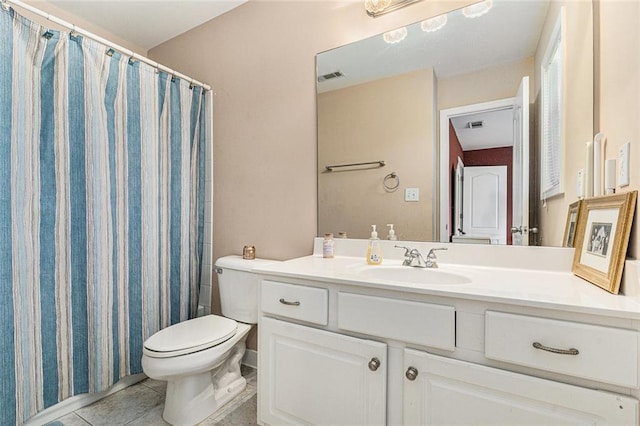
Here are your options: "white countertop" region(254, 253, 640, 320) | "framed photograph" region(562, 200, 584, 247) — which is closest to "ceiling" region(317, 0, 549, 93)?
"framed photograph" region(562, 200, 584, 247)

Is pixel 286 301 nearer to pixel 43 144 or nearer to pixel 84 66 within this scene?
pixel 43 144

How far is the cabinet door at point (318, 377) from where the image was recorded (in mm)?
1076

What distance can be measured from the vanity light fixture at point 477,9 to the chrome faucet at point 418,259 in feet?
3.51

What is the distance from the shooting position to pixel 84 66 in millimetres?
1552

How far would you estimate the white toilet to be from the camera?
1407mm

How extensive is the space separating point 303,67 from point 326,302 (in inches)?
54.8

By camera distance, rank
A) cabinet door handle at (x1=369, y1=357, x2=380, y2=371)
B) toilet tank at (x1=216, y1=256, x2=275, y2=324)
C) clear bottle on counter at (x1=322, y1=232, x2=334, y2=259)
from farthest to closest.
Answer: toilet tank at (x1=216, y1=256, x2=275, y2=324) < clear bottle on counter at (x1=322, y1=232, x2=334, y2=259) < cabinet door handle at (x1=369, y1=357, x2=380, y2=371)

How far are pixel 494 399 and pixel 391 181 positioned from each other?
1010 millimetres

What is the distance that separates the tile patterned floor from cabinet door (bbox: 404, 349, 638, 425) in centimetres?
97

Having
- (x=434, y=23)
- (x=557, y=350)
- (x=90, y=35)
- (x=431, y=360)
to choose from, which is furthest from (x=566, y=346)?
(x=90, y=35)

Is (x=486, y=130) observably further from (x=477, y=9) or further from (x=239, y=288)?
(x=239, y=288)

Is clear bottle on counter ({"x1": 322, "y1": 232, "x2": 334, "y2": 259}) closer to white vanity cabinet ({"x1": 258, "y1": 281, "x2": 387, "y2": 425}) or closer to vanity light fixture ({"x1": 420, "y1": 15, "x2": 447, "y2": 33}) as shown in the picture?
white vanity cabinet ({"x1": 258, "y1": 281, "x2": 387, "y2": 425})

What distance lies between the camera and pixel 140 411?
5.30ft

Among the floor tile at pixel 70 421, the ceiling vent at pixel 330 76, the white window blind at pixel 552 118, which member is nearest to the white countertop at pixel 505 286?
the white window blind at pixel 552 118
